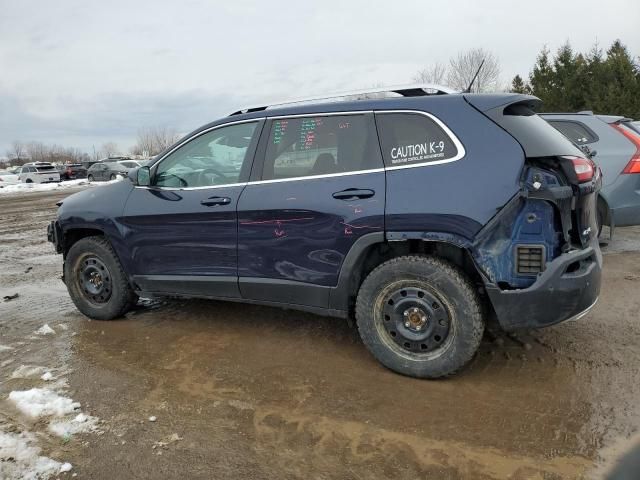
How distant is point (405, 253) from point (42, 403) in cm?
258

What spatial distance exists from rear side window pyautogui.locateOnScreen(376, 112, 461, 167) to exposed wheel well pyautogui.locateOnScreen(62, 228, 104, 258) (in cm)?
292

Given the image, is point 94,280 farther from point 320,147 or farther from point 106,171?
point 106,171

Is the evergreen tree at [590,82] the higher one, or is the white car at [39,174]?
the evergreen tree at [590,82]

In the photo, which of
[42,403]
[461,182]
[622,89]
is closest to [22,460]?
[42,403]

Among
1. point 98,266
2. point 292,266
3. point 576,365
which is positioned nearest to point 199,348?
point 292,266

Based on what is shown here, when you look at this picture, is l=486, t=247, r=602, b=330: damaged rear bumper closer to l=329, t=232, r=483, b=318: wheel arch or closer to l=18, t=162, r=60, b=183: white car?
l=329, t=232, r=483, b=318: wheel arch

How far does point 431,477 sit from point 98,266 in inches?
142

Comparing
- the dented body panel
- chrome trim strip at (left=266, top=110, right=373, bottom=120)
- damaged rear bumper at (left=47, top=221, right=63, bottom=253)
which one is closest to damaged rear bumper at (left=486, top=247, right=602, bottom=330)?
the dented body panel

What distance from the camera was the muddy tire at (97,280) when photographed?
15.3ft

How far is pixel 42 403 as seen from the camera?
325 cm

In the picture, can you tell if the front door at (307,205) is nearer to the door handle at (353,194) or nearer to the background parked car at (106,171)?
the door handle at (353,194)

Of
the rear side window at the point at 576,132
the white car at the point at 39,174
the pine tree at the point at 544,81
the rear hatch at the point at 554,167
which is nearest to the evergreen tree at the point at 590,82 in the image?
the pine tree at the point at 544,81

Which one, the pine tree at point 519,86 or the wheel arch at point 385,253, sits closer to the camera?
the wheel arch at point 385,253

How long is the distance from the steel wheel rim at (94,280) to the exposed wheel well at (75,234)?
0.74 ft
